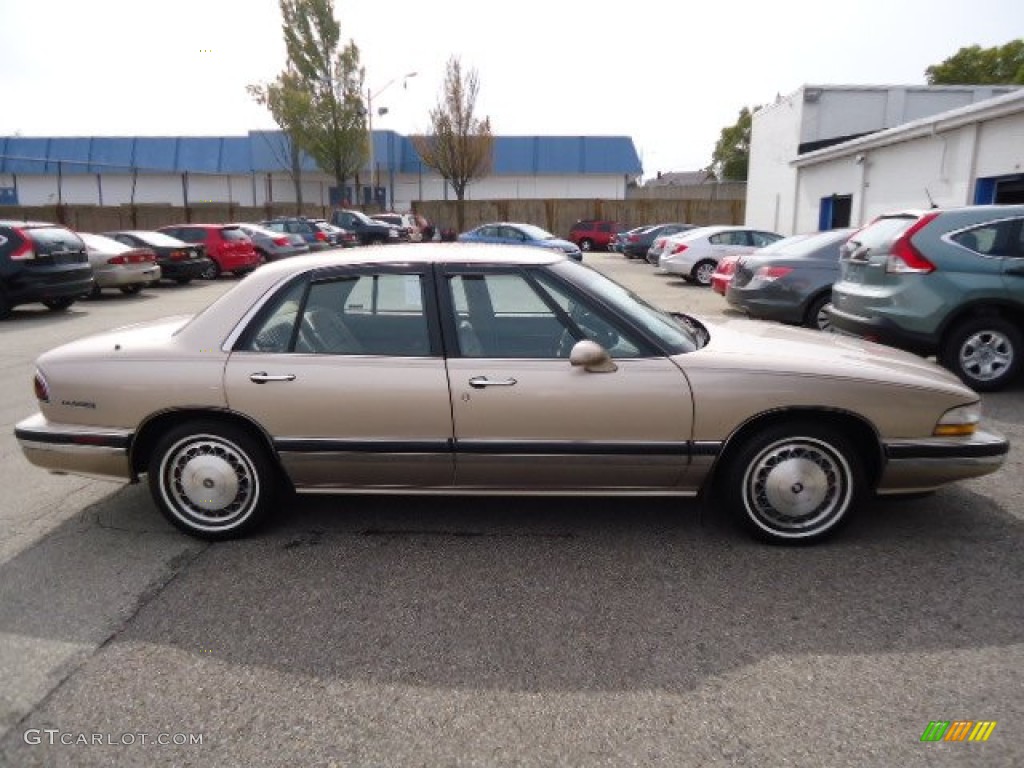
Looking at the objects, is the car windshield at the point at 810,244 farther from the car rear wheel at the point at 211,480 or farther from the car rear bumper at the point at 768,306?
the car rear wheel at the point at 211,480

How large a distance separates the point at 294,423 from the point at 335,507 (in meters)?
0.80

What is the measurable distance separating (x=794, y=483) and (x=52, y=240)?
12.9 metres

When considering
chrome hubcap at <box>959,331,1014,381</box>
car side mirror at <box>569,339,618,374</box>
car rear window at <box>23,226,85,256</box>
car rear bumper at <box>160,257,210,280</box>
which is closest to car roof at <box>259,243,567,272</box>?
car side mirror at <box>569,339,618,374</box>

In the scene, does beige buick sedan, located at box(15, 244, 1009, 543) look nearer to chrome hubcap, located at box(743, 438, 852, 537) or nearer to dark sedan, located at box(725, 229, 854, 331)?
chrome hubcap, located at box(743, 438, 852, 537)

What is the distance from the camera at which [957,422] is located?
136 inches

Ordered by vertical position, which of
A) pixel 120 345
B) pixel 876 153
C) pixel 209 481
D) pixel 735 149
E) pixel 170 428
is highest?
pixel 735 149

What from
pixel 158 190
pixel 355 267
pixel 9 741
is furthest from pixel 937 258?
pixel 158 190

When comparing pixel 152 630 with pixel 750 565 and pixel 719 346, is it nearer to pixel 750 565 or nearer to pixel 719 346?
pixel 750 565

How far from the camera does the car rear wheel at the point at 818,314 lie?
8.76 meters

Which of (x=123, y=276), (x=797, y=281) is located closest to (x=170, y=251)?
(x=123, y=276)

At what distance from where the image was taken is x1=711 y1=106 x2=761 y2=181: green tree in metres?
64.7

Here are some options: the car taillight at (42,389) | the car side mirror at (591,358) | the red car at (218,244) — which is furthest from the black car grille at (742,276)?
the red car at (218,244)

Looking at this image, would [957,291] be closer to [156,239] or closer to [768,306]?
[768,306]

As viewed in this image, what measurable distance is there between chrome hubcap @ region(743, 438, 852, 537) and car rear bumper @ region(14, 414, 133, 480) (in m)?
3.16
